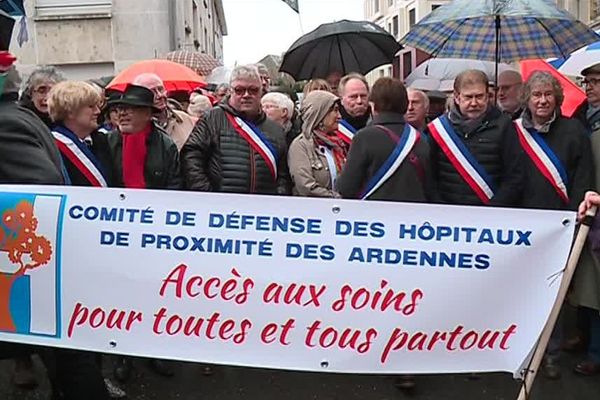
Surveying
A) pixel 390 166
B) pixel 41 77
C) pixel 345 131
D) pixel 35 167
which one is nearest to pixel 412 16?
pixel 345 131

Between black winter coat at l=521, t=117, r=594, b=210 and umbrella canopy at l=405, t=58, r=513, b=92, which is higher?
umbrella canopy at l=405, t=58, r=513, b=92

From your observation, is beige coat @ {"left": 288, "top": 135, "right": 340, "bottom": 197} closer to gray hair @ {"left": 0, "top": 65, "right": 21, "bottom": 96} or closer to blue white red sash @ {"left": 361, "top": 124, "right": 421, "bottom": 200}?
blue white red sash @ {"left": 361, "top": 124, "right": 421, "bottom": 200}

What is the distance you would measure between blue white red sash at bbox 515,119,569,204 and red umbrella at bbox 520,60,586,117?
1.18 m

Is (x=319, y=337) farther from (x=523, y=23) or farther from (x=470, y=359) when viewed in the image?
(x=523, y=23)

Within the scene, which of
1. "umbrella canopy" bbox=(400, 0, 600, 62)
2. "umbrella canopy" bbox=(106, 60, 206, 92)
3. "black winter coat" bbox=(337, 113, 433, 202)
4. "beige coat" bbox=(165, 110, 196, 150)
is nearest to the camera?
"black winter coat" bbox=(337, 113, 433, 202)

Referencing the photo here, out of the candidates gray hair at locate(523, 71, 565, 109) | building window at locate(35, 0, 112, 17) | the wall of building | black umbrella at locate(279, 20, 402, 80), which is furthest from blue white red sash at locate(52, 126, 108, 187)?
building window at locate(35, 0, 112, 17)

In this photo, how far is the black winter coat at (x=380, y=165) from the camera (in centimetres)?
412

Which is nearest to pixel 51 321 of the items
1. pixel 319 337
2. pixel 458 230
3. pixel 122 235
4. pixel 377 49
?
pixel 122 235

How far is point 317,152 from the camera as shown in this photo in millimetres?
4680

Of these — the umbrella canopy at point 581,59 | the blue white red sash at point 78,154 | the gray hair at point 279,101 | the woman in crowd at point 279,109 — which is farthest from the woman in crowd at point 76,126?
the umbrella canopy at point 581,59

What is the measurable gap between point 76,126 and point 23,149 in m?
1.25

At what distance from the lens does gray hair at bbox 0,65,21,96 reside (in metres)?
3.08

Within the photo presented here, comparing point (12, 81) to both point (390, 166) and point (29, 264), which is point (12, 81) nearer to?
point (29, 264)

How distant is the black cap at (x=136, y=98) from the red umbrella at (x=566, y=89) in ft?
9.55
